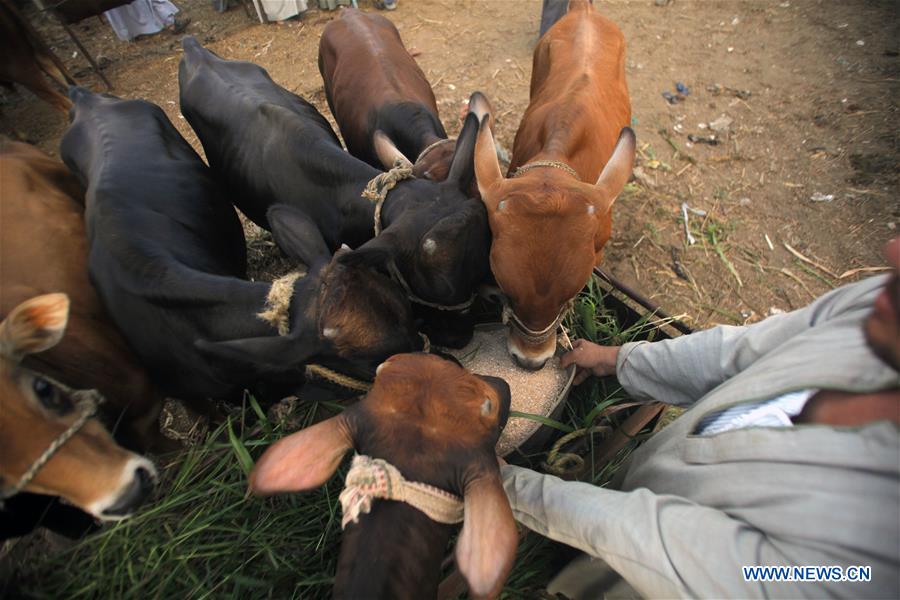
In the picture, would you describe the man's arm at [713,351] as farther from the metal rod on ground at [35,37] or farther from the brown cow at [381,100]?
the metal rod on ground at [35,37]

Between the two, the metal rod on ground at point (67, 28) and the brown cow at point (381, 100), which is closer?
the brown cow at point (381, 100)

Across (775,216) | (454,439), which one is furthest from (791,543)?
(775,216)

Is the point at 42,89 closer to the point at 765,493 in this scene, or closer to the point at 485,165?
the point at 485,165

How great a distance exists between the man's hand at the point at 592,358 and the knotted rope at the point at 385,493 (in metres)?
1.06

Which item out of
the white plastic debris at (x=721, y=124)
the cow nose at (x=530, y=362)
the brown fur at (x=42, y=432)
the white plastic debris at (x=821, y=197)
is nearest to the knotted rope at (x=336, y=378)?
the cow nose at (x=530, y=362)

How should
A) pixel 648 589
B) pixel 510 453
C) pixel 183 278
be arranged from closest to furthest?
pixel 648 589, pixel 510 453, pixel 183 278

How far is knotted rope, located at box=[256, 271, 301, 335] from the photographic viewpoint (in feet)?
7.22

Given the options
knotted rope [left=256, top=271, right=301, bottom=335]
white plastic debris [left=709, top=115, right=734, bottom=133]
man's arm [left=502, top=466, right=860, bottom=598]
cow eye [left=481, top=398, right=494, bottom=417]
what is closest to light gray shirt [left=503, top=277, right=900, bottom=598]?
man's arm [left=502, top=466, right=860, bottom=598]

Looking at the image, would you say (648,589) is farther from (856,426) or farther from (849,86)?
(849,86)

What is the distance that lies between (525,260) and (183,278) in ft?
5.86

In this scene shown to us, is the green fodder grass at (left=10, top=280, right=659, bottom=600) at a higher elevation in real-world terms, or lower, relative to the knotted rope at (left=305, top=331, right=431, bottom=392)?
lower

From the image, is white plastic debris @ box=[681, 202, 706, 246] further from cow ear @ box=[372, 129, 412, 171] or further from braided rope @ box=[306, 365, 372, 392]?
braided rope @ box=[306, 365, 372, 392]

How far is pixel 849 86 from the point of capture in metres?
6.14

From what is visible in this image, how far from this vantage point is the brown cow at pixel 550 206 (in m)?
2.29
